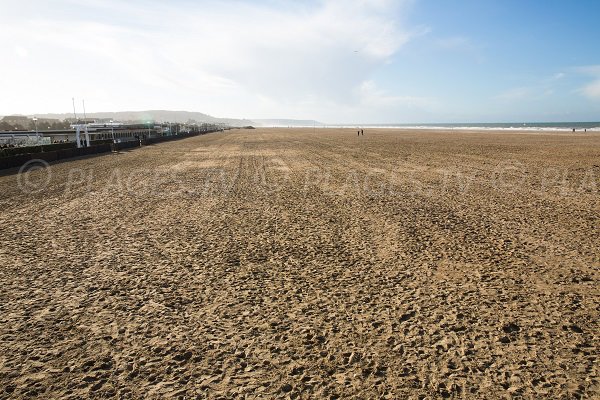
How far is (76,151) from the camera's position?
28.1 metres

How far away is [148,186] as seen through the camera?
43.8ft

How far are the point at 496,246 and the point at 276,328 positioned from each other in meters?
4.68

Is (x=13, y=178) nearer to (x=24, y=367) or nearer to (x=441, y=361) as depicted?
(x=24, y=367)

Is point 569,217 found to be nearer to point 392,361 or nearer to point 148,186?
point 392,361

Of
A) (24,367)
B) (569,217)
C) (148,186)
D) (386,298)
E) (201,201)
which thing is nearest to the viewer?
(24,367)

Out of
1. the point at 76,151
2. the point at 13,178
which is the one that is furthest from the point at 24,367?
the point at 76,151

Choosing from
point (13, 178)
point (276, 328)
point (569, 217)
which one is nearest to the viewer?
point (276, 328)

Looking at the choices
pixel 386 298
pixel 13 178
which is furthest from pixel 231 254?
pixel 13 178

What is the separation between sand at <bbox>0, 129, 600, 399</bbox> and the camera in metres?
3.06

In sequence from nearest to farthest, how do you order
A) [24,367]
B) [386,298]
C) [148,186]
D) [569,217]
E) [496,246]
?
[24,367] < [386,298] < [496,246] < [569,217] < [148,186]

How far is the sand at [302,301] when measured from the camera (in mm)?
3064

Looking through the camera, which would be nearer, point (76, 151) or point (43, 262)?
point (43, 262)

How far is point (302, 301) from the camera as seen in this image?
442 centimetres

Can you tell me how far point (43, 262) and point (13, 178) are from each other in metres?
13.6
